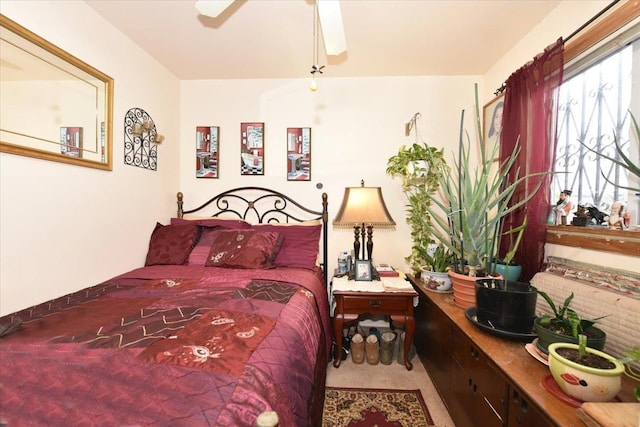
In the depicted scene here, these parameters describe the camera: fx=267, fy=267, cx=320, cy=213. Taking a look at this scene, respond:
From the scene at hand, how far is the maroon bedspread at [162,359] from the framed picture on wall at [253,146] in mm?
1423

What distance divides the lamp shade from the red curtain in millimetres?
841

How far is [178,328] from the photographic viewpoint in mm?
1055

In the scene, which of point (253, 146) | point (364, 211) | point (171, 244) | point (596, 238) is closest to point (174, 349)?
point (171, 244)

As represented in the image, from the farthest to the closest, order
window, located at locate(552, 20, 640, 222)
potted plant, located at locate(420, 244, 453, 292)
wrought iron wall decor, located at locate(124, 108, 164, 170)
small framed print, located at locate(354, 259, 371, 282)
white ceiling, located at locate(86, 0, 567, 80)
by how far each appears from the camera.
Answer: small framed print, located at locate(354, 259, 371, 282) → wrought iron wall decor, located at locate(124, 108, 164, 170) → potted plant, located at locate(420, 244, 453, 292) → white ceiling, located at locate(86, 0, 567, 80) → window, located at locate(552, 20, 640, 222)

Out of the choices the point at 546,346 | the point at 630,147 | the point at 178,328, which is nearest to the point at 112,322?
the point at 178,328

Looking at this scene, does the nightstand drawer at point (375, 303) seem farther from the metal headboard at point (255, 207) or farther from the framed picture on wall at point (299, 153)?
the framed picture on wall at point (299, 153)

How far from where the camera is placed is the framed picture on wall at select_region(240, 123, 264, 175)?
8.61 ft

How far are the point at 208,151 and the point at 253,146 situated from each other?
0.46 meters

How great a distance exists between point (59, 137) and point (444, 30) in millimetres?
2550

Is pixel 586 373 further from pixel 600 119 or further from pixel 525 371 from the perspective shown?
pixel 600 119

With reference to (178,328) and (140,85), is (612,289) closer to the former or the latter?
(178,328)

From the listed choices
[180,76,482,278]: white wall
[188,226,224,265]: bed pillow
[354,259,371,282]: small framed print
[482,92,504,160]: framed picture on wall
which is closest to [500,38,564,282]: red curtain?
[482,92,504,160]: framed picture on wall

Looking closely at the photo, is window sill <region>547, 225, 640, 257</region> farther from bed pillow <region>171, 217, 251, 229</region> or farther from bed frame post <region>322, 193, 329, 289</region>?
bed pillow <region>171, 217, 251, 229</region>

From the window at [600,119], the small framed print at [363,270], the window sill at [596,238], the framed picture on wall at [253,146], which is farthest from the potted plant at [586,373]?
the framed picture on wall at [253,146]
